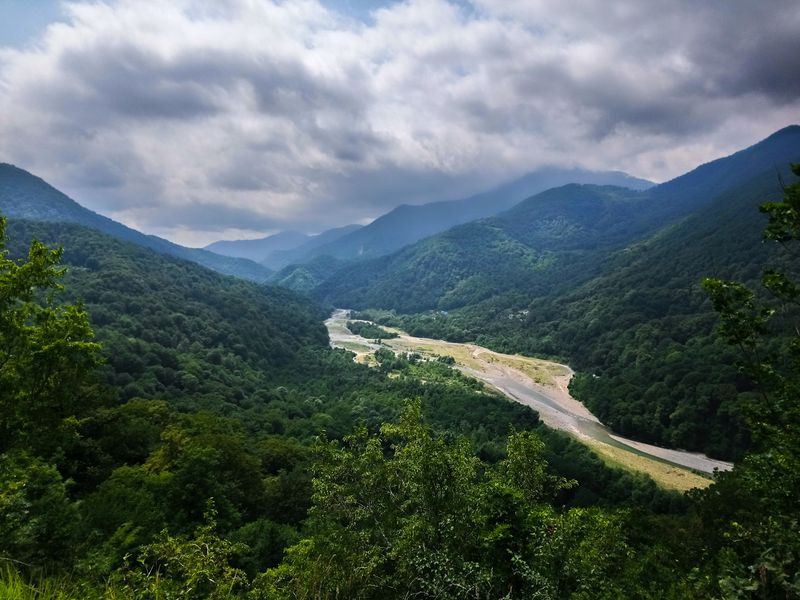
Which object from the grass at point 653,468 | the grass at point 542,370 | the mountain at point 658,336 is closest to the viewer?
the grass at point 653,468

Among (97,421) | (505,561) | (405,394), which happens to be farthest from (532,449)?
(405,394)

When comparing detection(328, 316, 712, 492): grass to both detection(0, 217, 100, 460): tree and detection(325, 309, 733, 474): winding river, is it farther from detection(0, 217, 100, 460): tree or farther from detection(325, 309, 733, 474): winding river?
detection(0, 217, 100, 460): tree

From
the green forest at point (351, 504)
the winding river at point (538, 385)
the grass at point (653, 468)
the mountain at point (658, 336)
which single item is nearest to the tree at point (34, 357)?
the green forest at point (351, 504)

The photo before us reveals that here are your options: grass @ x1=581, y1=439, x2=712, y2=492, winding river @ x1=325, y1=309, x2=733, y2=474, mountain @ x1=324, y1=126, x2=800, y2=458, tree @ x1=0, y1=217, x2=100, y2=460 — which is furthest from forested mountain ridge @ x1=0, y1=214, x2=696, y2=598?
mountain @ x1=324, y1=126, x2=800, y2=458

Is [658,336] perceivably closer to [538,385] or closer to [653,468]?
[538,385]

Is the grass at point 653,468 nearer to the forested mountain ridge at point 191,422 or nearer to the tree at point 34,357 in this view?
the forested mountain ridge at point 191,422

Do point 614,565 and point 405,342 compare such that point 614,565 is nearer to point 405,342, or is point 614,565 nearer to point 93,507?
point 93,507

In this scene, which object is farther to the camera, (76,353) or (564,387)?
(564,387)
